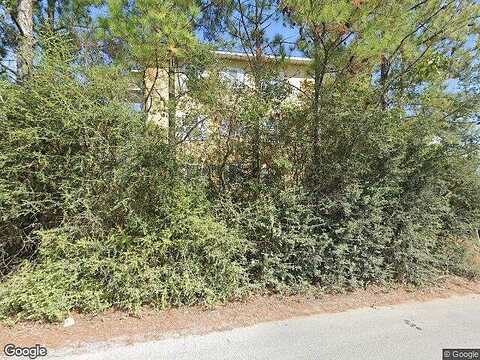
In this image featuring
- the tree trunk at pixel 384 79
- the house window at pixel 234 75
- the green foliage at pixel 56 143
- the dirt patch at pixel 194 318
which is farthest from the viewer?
the tree trunk at pixel 384 79

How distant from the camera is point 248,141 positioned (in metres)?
5.44

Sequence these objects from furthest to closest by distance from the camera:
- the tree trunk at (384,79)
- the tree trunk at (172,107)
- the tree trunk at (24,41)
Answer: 1. the tree trunk at (384,79)
2. the tree trunk at (172,107)
3. the tree trunk at (24,41)

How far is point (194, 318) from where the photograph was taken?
4.05m

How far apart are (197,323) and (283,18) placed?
4.89 m

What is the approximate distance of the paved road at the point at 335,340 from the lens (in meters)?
3.25

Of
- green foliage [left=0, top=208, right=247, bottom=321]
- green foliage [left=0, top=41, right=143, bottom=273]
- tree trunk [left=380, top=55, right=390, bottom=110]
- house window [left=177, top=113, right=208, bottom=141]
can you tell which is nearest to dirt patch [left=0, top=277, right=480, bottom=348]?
green foliage [left=0, top=208, right=247, bottom=321]

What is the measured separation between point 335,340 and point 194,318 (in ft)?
5.51

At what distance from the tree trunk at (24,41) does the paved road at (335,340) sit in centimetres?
364

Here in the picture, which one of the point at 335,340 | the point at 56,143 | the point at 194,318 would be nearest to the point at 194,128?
the point at 56,143

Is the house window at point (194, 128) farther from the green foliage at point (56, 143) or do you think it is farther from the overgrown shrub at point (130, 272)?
the overgrown shrub at point (130, 272)

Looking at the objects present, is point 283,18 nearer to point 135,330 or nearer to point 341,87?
point 341,87

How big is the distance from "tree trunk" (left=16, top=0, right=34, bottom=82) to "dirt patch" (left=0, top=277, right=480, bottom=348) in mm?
3219

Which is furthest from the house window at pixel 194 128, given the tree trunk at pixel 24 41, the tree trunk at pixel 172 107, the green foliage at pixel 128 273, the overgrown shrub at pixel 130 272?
the tree trunk at pixel 24 41

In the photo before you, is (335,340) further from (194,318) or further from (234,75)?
(234,75)
